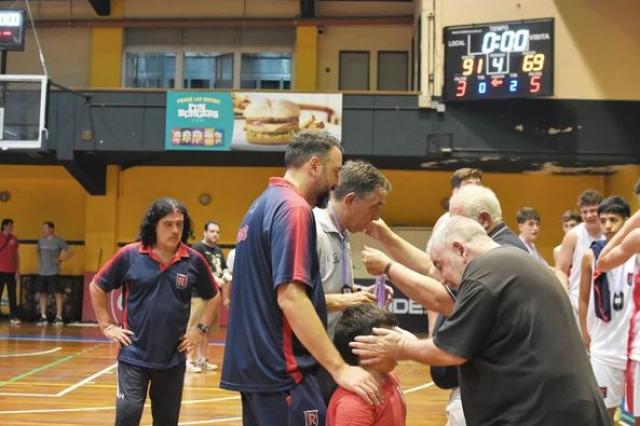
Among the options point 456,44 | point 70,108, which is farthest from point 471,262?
point 70,108

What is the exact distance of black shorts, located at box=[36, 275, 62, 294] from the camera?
628 inches

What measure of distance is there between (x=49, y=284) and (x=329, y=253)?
1371 cm

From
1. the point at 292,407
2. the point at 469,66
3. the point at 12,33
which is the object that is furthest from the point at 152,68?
the point at 292,407

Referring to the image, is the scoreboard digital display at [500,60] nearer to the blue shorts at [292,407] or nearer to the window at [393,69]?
the window at [393,69]

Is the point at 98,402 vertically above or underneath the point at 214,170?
underneath

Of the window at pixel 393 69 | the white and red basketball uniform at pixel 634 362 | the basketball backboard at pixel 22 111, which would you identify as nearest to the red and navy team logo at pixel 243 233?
the white and red basketball uniform at pixel 634 362

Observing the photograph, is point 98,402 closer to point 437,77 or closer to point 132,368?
point 132,368

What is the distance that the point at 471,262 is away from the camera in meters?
2.55

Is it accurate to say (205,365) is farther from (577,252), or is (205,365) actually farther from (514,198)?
(514,198)

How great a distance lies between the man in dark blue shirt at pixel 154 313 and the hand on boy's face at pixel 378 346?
2.12 metres

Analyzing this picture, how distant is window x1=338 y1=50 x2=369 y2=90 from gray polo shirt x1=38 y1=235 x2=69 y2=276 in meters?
7.43

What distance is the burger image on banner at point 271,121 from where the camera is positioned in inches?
569

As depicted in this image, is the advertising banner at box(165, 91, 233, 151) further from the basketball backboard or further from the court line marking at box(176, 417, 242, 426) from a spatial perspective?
the court line marking at box(176, 417, 242, 426)

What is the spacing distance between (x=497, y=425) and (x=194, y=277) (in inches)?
109
